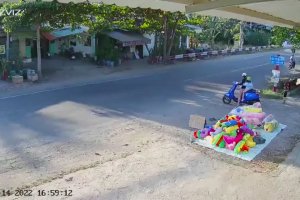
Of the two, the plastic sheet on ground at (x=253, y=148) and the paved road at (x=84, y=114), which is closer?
the paved road at (x=84, y=114)

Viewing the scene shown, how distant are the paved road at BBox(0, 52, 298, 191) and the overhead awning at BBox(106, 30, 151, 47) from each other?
20.2 ft

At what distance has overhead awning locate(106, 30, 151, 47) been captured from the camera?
28.6 meters

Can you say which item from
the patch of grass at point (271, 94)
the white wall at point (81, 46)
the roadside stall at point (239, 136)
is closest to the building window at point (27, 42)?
the white wall at point (81, 46)

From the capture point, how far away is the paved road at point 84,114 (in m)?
9.29

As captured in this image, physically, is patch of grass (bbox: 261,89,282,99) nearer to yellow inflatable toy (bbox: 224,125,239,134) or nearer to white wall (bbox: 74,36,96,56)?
yellow inflatable toy (bbox: 224,125,239,134)

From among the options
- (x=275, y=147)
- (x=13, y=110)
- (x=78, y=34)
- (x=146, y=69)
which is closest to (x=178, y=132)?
(x=275, y=147)

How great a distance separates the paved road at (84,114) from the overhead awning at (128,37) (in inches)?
242

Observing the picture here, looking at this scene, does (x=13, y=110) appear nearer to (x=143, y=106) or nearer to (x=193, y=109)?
(x=143, y=106)

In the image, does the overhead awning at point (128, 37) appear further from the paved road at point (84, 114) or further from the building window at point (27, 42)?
the paved road at point (84, 114)

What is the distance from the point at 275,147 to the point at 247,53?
31.2 metres

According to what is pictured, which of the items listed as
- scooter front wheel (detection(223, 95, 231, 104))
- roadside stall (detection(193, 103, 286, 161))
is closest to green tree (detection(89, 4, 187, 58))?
scooter front wheel (detection(223, 95, 231, 104))

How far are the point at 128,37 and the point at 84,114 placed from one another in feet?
54.6

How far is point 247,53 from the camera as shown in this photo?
40.2 m

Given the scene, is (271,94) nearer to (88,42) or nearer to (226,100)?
(226,100)
